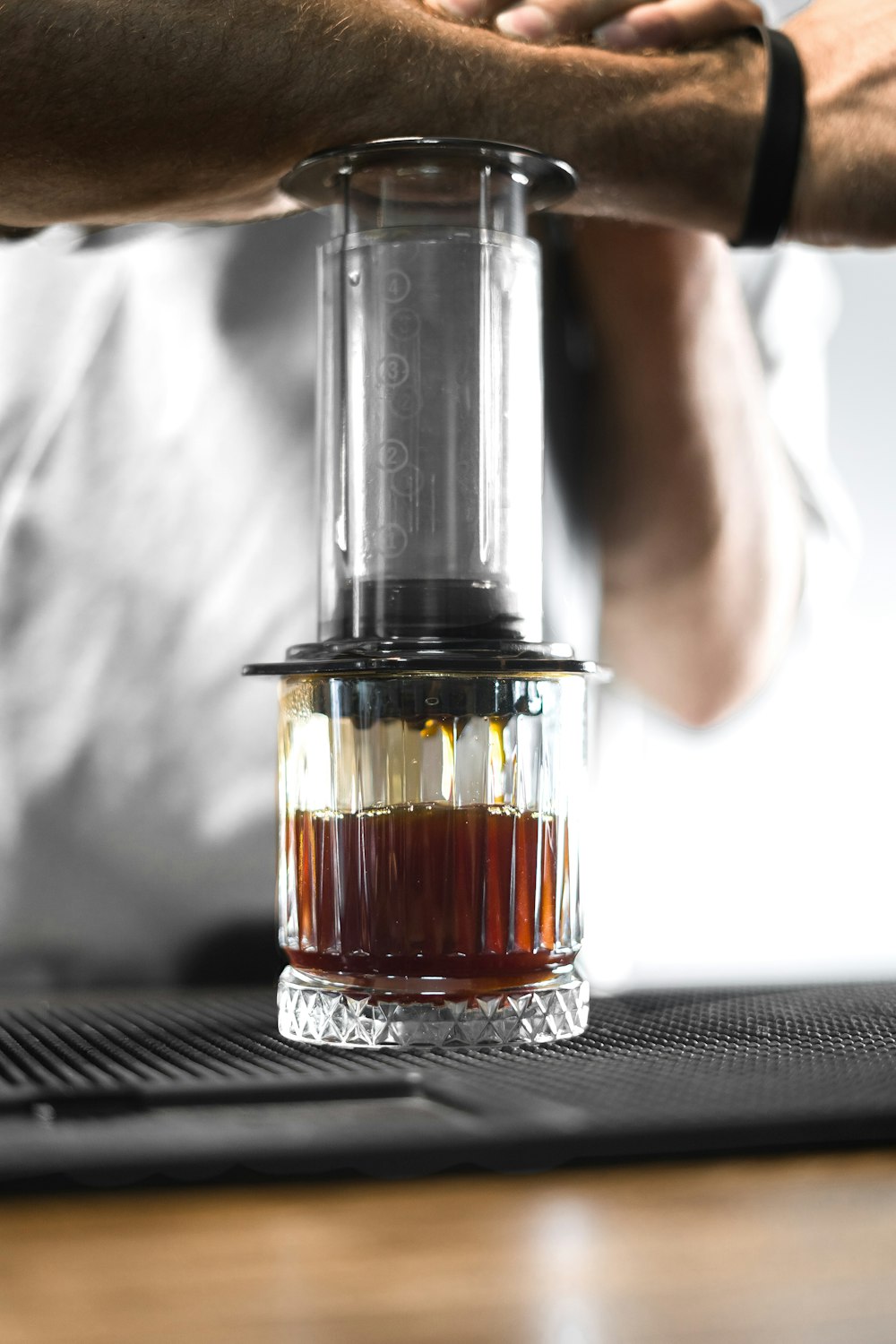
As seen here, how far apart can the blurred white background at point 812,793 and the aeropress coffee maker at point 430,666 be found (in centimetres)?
82

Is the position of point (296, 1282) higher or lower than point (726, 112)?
lower

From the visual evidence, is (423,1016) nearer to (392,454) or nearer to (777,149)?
(392,454)

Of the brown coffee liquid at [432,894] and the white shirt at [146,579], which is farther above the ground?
the white shirt at [146,579]

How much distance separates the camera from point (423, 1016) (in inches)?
24.6

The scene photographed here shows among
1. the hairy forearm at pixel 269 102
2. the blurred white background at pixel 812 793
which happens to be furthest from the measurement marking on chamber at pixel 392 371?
the blurred white background at pixel 812 793

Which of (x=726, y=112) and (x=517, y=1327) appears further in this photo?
(x=726, y=112)

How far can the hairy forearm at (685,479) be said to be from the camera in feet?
3.91

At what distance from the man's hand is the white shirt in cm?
41

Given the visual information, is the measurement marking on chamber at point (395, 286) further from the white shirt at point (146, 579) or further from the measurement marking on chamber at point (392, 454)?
the white shirt at point (146, 579)

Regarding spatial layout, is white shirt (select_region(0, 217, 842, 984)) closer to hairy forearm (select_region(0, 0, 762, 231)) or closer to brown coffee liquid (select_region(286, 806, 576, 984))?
hairy forearm (select_region(0, 0, 762, 231))

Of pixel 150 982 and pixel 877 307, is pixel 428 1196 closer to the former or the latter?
pixel 150 982

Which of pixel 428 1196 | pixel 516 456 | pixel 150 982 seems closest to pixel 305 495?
pixel 150 982

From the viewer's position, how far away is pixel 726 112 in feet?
2.56

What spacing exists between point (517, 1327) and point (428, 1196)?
99mm
